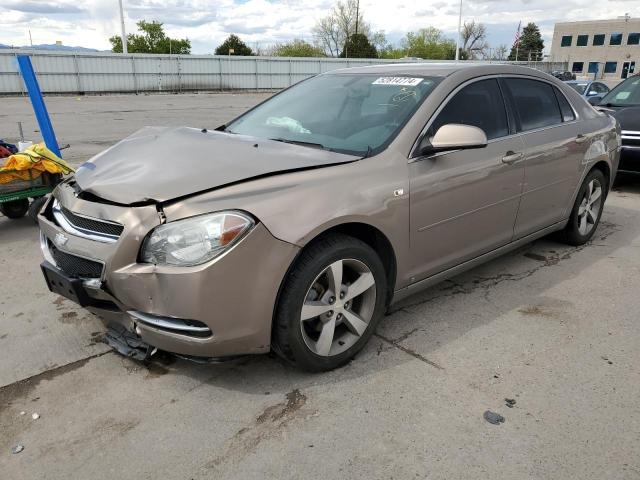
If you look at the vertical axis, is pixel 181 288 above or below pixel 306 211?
below

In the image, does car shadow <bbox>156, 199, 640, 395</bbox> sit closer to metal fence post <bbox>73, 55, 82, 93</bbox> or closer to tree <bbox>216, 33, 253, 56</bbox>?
metal fence post <bbox>73, 55, 82, 93</bbox>

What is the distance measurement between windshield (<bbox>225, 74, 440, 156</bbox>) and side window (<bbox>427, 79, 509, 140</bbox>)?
18cm

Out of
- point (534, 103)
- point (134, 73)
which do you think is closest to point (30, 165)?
point (534, 103)

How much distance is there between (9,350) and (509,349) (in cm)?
303

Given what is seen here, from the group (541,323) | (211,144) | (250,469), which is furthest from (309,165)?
(541,323)

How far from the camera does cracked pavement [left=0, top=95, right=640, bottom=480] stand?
2.35 meters

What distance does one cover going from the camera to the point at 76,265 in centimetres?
277

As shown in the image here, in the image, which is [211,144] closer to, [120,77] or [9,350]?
[9,350]

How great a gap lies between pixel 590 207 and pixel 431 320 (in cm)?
253

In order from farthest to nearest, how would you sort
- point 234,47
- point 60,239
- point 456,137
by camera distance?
point 234,47 → point 456,137 → point 60,239

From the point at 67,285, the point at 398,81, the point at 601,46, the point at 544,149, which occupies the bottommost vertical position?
the point at 67,285

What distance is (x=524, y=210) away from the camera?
4.14 meters

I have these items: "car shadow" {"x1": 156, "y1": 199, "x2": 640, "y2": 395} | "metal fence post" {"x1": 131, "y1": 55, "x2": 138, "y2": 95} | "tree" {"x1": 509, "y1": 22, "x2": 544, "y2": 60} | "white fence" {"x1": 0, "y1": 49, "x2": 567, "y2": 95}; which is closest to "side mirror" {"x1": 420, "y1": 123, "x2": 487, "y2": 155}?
"car shadow" {"x1": 156, "y1": 199, "x2": 640, "y2": 395}

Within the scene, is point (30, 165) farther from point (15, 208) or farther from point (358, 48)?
point (358, 48)
